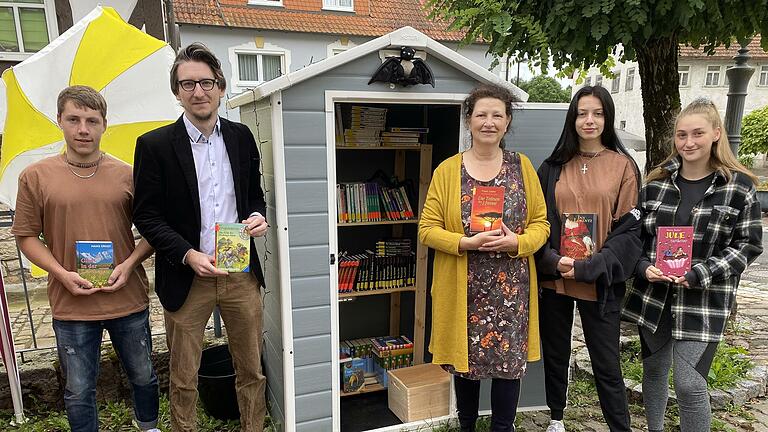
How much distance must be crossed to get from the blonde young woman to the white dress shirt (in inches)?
75.5

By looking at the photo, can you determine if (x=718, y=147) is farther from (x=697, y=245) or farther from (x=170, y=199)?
(x=170, y=199)

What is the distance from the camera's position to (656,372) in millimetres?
2209

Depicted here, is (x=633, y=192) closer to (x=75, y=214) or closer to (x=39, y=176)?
(x=75, y=214)

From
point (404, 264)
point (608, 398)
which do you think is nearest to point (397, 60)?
point (404, 264)

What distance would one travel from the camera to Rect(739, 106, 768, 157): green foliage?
13000 millimetres

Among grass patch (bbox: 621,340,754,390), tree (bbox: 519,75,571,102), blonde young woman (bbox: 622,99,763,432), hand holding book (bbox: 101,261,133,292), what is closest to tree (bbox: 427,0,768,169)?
blonde young woman (bbox: 622,99,763,432)

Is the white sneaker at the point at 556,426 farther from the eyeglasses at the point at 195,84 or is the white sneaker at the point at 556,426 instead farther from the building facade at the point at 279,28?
the building facade at the point at 279,28

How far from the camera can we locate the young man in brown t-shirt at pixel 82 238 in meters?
1.95

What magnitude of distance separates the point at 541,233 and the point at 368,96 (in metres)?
1.09

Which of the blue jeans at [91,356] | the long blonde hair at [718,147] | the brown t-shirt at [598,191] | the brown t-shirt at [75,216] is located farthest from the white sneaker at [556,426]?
the brown t-shirt at [75,216]

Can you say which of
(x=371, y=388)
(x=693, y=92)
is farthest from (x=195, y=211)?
(x=693, y=92)

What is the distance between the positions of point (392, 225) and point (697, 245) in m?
1.99

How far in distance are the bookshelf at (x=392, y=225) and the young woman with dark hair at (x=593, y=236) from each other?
1.11m

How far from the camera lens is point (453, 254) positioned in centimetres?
212
